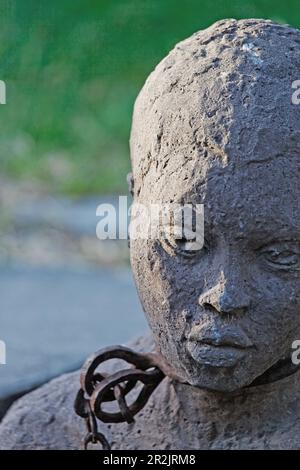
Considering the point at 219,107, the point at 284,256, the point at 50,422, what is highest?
the point at 219,107

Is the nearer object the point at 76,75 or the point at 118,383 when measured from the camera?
the point at 118,383

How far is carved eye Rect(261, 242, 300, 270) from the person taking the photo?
6.66 ft

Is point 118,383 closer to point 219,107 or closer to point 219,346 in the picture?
point 219,346

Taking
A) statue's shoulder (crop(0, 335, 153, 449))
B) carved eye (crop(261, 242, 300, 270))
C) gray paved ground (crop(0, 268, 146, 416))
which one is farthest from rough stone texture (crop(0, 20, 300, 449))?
gray paved ground (crop(0, 268, 146, 416))

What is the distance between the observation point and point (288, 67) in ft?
6.85

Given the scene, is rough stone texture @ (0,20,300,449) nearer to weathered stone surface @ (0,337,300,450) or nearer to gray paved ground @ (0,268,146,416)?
weathered stone surface @ (0,337,300,450)

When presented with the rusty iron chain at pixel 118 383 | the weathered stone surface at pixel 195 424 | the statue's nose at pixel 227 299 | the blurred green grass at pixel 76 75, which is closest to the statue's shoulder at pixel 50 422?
the weathered stone surface at pixel 195 424

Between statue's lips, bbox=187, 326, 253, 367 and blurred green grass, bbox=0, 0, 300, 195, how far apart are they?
359 centimetres

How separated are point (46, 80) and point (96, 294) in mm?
2107

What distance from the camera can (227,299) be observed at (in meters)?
2.00

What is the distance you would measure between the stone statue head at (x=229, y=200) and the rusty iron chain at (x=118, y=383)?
152 millimetres

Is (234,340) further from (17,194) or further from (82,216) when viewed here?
(17,194)

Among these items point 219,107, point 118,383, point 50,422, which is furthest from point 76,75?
point 219,107

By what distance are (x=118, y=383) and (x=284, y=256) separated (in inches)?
17.3
